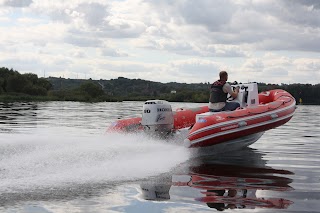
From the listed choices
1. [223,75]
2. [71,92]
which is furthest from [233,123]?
[71,92]

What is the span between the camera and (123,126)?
1238 cm

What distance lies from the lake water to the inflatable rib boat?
0.38 m

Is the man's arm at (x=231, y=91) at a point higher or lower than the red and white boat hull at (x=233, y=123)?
higher

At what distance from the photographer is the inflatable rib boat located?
10.6 metres

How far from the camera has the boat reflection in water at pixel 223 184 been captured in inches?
235

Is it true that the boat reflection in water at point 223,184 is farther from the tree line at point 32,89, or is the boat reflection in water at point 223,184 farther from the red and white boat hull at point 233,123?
the tree line at point 32,89

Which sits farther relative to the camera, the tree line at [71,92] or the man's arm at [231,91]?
the tree line at [71,92]

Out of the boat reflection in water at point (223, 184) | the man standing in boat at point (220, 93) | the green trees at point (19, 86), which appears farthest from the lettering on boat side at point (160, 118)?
the green trees at point (19, 86)

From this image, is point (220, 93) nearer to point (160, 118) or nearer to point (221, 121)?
point (221, 121)

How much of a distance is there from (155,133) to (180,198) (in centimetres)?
541

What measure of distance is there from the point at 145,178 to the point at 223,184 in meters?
1.19

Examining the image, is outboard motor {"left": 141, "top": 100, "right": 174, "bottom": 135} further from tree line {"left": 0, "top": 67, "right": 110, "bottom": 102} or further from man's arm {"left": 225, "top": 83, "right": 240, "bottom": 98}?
tree line {"left": 0, "top": 67, "right": 110, "bottom": 102}

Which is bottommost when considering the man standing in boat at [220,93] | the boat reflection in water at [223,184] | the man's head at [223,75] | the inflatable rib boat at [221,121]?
the boat reflection in water at [223,184]

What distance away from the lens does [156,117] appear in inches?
449
